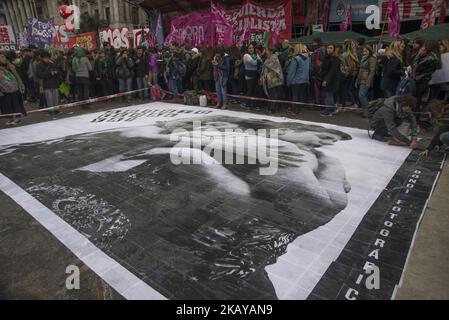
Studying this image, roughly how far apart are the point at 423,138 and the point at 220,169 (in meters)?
4.20

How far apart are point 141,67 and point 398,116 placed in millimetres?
8950

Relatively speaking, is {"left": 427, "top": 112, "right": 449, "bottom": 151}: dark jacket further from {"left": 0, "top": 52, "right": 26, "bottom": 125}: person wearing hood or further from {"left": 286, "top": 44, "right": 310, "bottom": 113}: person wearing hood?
{"left": 0, "top": 52, "right": 26, "bottom": 125}: person wearing hood

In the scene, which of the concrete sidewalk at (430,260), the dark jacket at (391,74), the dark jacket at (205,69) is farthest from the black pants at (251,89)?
the concrete sidewalk at (430,260)

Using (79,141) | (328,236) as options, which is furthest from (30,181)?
(328,236)

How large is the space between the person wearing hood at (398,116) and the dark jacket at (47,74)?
8.81m

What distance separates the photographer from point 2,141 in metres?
7.01

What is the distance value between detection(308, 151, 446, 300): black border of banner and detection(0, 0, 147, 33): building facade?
2729cm

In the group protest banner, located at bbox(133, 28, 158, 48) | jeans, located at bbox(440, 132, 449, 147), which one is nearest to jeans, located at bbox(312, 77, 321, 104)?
jeans, located at bbox(440, 132, 449, 147)

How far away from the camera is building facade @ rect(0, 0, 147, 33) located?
129 ft

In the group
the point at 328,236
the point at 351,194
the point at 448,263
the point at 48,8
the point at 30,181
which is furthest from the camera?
the point at 48,8

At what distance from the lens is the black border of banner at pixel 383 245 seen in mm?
2520

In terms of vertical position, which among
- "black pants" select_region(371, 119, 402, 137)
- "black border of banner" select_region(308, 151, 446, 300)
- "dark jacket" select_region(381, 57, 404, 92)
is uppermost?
"dark jacket" select_region(381, 57, 404, 92)
